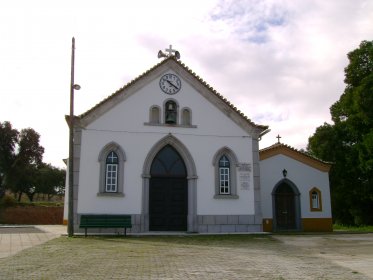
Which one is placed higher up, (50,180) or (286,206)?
(50,180)

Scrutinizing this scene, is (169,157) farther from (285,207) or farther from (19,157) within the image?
(19,157)

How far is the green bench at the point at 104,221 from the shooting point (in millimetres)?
Result: 17500

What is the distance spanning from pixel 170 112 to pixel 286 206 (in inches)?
320

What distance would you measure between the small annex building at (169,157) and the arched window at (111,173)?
0.04m

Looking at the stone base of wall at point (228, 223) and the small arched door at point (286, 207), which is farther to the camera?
the small arched door at point (286, 207)

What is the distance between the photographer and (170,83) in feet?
66.1

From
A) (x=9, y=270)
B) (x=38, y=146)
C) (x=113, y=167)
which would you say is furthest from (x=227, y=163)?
(x=38, y=146)

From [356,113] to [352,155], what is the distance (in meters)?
3.09

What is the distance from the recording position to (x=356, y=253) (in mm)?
12453

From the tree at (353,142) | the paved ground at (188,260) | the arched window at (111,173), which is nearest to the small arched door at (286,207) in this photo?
the paved ground at (188,260)

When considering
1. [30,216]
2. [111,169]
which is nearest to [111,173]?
[111,169]

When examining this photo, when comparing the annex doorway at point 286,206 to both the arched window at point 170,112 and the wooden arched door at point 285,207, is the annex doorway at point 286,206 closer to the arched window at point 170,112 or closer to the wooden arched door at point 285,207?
the wooden arched door at point 285,207

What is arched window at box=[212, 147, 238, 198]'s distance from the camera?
65.1 ft

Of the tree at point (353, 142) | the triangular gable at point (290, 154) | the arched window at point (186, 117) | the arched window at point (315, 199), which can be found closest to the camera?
the arched window at point (186, 117)
